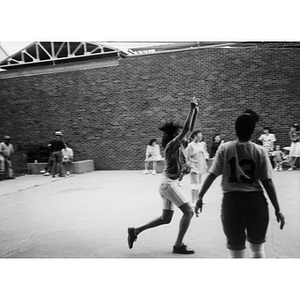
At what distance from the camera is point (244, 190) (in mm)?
2027

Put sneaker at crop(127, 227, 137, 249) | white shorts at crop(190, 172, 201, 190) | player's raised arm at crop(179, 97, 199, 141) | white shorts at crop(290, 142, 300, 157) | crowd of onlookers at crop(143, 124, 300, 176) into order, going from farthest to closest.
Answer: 1. white shorts at crop(190, 172, 201, 190)
2. white shorts at crop(290, 142, 300, 157)
3. crowd of onlookers at crop(143, 124, 300, 176)
4. sneaker at crop(127, 227, 137, 249)
5. player's raised arm at crop(179, 97, 199, 141)

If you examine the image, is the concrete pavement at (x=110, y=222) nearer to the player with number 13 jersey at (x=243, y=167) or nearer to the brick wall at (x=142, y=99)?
the brick wall at (x=142, y=99)

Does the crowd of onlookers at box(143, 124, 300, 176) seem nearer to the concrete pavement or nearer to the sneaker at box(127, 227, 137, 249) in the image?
the concrete pavement

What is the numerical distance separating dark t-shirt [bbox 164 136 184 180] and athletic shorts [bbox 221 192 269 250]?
0.65 metres

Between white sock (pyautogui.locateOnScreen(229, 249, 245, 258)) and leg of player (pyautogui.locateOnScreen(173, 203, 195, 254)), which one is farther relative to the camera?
leg of player (pyautogui.locateOnScreen(173, 203, 195, 254))

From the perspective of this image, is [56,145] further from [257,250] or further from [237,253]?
[257,250]

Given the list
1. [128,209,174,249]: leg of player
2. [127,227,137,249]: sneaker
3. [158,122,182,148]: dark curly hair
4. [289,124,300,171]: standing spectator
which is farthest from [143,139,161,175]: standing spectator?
[289,124,300,171]: standing spectator

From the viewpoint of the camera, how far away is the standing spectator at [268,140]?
104 inches

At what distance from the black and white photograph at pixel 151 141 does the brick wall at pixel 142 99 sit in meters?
0.02

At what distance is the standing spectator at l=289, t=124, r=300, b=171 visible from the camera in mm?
3031

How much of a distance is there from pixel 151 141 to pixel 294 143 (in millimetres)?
1611

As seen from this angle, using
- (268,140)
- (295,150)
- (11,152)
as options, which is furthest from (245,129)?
(11,152)

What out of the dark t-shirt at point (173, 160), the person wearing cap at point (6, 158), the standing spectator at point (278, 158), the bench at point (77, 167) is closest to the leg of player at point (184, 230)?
the dark t-shirt at point (173, 160)

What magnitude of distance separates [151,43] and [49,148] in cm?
173
